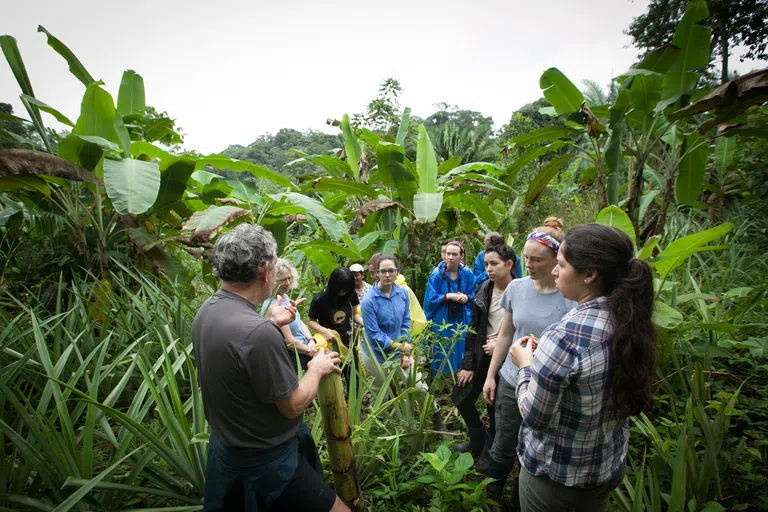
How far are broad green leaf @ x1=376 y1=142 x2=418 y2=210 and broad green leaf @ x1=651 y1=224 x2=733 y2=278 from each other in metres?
2.68

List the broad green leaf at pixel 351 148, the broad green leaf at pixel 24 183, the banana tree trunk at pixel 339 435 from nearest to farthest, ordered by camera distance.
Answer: the banana tree trunk at pixel 339 435 < the broad green leaf at pixel 24 183 < the broad green leaf at pixel 351 148

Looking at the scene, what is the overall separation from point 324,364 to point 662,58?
4.02 m

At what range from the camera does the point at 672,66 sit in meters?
3.45

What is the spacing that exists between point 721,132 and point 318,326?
3954 millimetres

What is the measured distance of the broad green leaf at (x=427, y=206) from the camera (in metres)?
4.03

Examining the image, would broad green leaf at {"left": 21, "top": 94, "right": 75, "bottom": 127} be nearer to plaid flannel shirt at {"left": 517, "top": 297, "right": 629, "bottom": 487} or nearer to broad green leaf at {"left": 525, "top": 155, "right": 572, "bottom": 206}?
plaid flannel shirt at {"left": 517, "top": 297, "right": 629, "bottom": 487}

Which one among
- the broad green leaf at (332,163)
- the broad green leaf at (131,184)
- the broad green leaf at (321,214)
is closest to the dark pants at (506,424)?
the broad green leaf at (321,214)

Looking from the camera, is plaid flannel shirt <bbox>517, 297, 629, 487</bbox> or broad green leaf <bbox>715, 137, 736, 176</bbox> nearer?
plaid flannel shirt <bbox>517, 297, 629, 487</bbox>

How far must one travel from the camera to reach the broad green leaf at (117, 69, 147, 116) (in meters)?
4.38

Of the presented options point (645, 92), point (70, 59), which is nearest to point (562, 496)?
point (645, 92)

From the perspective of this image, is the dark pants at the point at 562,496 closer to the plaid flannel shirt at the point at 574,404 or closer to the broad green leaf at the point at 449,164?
the plaid flannel shirt at the point at 574,404

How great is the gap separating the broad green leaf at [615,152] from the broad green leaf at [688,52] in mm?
430

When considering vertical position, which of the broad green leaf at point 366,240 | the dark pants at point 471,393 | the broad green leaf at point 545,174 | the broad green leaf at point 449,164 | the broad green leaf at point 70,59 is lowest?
the dark pants at point 471,393

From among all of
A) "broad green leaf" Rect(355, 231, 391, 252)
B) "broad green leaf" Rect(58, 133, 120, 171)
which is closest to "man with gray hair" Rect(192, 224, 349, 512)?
"broad green leaf" Rect(58, 133, 120, 171)
